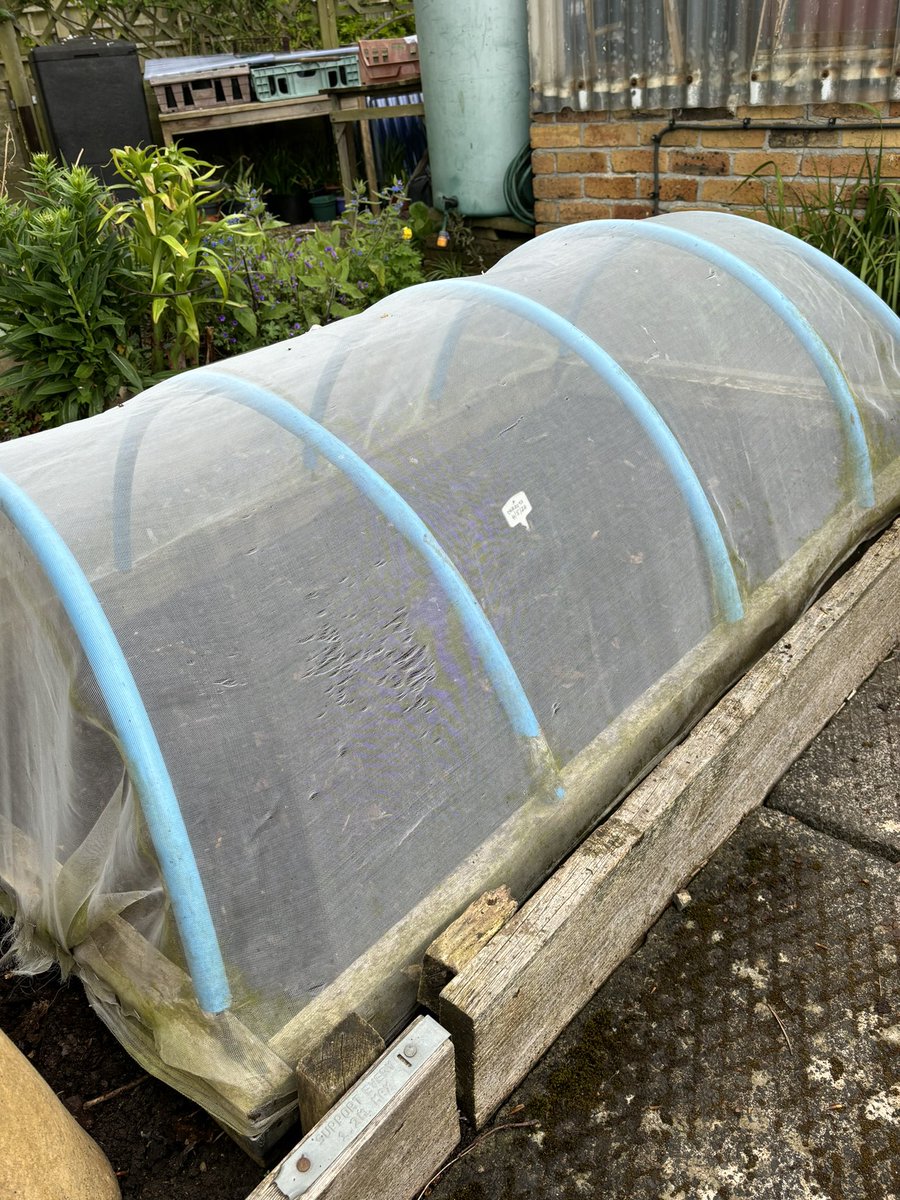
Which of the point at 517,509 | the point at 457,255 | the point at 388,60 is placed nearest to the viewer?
the point at 517,509

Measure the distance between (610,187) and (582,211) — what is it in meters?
0.23

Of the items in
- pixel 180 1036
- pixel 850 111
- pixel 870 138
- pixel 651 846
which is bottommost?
pixel 651 846

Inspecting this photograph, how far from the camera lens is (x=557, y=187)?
5.36 m

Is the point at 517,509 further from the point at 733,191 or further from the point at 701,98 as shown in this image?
the point at 701,98

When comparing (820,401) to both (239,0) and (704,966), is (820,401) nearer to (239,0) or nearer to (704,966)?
(704,966)

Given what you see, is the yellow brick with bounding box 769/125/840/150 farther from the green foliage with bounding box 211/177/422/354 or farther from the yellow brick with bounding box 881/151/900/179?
the green foliage with bounding box 211/177/422/354

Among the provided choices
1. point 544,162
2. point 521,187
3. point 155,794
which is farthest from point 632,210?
point 155,794

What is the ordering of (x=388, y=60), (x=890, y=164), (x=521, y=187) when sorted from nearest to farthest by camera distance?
1. (x=890, y=164)
2. (x=521, y=187)
3. (x=388, y=60)

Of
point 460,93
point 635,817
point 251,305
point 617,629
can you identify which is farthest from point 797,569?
point 460,93

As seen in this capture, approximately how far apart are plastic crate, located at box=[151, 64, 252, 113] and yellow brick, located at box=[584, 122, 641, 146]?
410 centimetres

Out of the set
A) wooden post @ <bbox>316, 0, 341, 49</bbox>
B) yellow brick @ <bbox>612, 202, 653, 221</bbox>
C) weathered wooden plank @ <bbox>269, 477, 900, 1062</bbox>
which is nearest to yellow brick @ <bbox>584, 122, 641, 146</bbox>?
yellow brick @ <bbox>612, 202, 653, 221</bbox>

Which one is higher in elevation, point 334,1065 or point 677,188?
point 677,188

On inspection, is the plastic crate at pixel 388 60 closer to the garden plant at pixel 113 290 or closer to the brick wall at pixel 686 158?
the brick wall at pixel 686 158

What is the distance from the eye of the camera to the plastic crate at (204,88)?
24.9 feet
